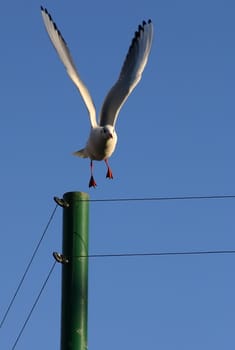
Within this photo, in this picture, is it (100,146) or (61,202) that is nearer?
(61,202)

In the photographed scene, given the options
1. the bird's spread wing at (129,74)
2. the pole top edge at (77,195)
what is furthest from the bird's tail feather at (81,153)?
the pole top edge at (77,195)

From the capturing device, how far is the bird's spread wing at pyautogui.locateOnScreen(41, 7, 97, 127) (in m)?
10.1

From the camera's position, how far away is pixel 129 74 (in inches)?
419

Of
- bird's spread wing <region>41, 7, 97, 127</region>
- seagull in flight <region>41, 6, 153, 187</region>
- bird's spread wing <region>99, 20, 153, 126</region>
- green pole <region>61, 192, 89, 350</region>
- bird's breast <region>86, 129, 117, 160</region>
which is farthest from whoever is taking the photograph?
bird's spread wing <region>99, 20, 153, 126</region>

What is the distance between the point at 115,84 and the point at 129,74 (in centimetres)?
20

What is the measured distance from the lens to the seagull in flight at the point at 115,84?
9.62 m

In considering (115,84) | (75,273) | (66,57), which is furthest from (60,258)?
(115,84)

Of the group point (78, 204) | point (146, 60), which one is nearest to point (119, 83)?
point (146, 60)

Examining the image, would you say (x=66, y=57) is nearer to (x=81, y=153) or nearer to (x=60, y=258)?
(x=81, y=153)

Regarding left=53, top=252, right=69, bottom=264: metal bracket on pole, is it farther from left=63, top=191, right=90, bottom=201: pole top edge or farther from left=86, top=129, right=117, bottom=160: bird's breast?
left=86, top=129, right=117, bottom=160: bird's breast

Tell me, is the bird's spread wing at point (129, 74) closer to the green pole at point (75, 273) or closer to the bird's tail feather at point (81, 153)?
the bird's tail feather at point (81, 153)

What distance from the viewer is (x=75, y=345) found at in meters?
4.88

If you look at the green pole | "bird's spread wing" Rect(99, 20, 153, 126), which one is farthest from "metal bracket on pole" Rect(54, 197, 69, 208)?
"bird's spread wing" Rect(99, 20, 153, 126)

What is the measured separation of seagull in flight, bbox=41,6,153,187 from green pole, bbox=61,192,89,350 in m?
4.24
